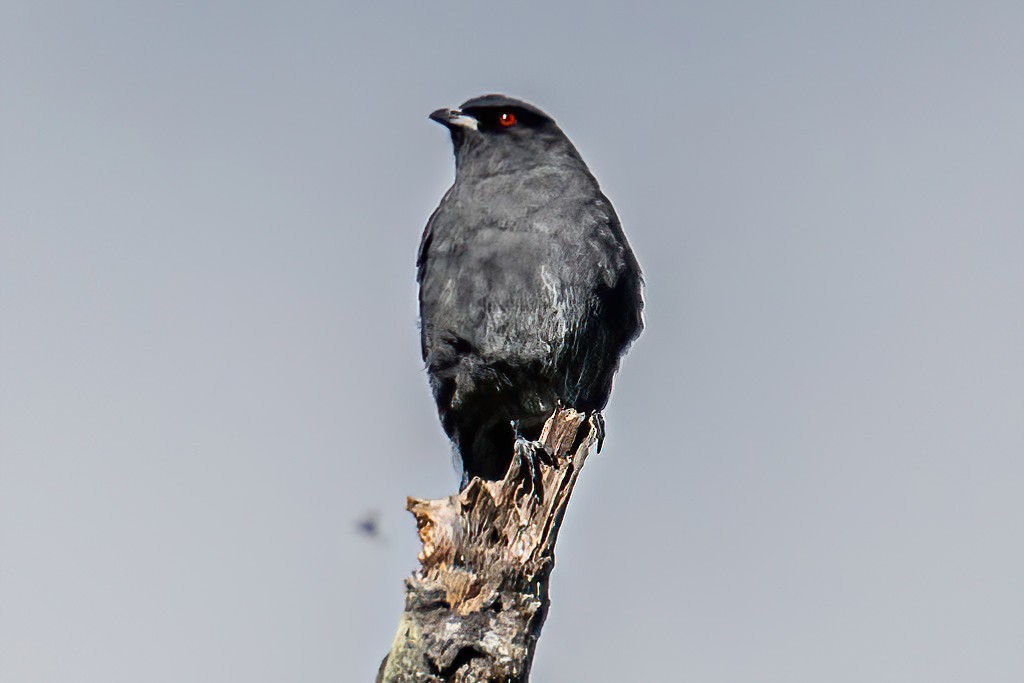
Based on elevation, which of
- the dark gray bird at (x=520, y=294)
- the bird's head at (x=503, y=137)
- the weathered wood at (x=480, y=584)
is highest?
the bird's head at (x=503, y=137)

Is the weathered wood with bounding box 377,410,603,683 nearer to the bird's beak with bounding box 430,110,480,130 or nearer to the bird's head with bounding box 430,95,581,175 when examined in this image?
the bird's head with bounding box 430,95,581,175

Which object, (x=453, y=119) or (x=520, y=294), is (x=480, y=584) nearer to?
(x=520, y=294)

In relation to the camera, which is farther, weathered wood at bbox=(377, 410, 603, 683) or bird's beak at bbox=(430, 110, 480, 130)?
bird's beak at bbox=(430, 110, 480, 130)

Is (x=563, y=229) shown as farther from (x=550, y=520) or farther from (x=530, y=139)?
(x=550, y=520)

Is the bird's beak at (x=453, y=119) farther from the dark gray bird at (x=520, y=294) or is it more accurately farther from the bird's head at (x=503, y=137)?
the dark gray bird at (x=520, y=294)

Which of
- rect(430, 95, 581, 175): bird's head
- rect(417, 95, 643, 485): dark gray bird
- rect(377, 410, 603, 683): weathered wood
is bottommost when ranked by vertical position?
rect(377, 410, 603, 683): weathered wood

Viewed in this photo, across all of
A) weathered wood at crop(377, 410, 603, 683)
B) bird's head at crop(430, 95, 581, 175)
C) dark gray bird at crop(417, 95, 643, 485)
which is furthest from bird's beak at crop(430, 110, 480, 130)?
weathered wood at crop(377, 410, 603, 683)

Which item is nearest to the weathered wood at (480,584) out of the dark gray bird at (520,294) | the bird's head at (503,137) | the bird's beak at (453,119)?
the dark gray bird at (520,294)

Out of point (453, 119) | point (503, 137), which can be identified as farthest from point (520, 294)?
point (453, 119)
